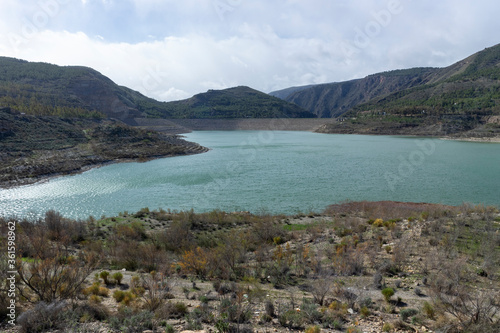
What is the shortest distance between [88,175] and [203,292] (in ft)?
91.0

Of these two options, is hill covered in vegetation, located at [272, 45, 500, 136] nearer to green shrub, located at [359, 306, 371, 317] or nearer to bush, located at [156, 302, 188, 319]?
green shrub, located at [359, 306, 371, 317]

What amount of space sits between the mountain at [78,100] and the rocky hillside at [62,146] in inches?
338

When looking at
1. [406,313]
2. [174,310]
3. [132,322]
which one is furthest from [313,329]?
[132,322]

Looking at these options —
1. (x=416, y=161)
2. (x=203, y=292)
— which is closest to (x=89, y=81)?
(x=416, y=161)

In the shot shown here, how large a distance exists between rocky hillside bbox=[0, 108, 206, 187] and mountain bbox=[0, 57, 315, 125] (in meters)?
8.58

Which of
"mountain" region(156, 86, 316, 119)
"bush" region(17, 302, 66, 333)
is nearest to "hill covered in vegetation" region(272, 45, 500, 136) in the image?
"mountain" region(156, 86, 316, 119)

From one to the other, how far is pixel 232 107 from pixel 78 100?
79.9 meters

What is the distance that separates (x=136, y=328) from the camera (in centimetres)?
475

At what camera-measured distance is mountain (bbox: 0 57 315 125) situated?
2316 inches

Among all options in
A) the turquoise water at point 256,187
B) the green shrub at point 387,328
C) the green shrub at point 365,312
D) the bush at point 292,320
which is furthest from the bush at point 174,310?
the turquoise water at point 256,187

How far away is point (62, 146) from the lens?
36.4 metres

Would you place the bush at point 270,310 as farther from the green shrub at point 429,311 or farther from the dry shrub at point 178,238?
the dry shrub at point 178,238

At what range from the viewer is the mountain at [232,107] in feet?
437

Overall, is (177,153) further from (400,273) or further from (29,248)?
(400,273)
